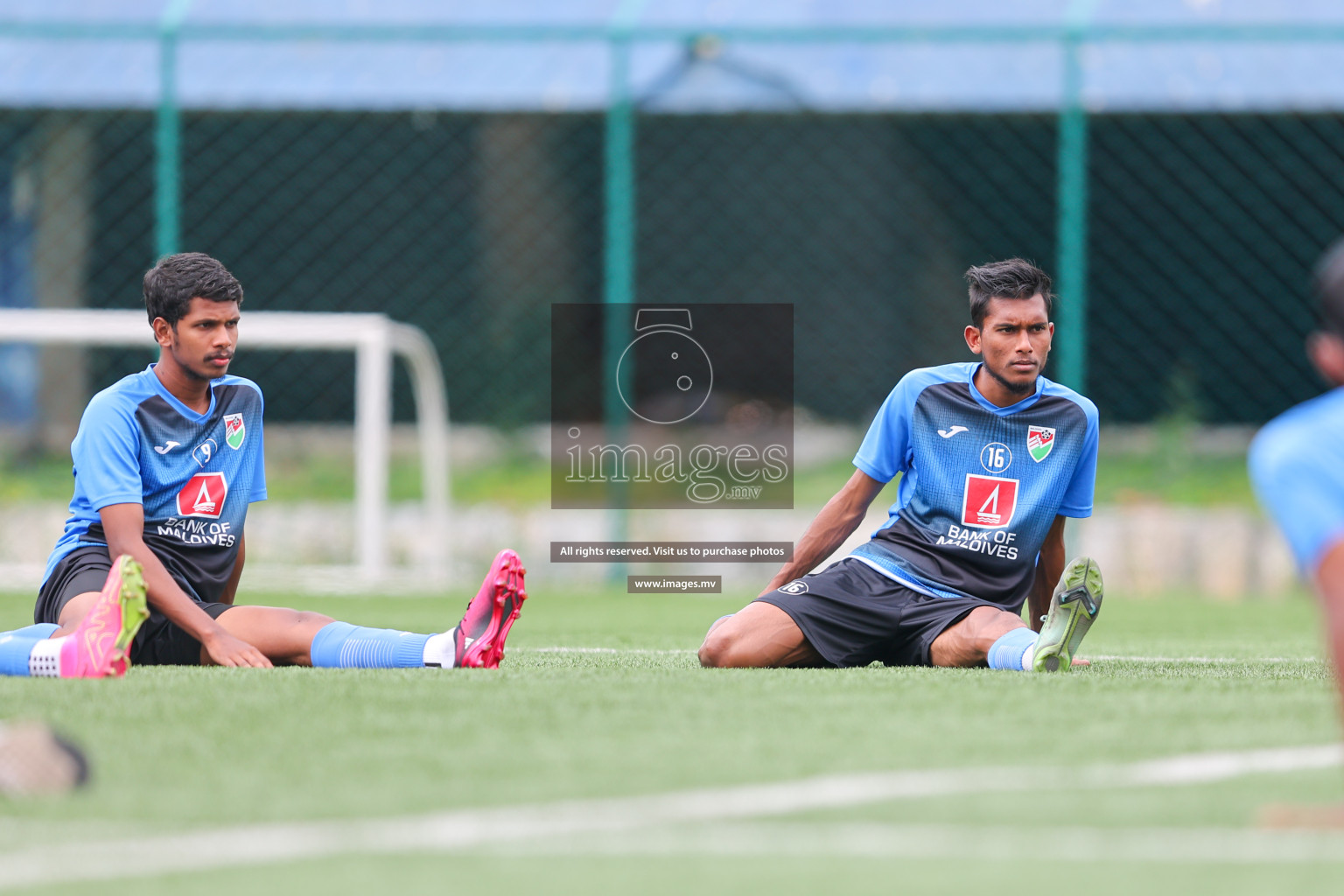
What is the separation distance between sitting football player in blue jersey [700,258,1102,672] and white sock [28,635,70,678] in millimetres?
1687

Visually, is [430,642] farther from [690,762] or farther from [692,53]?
[692,53]

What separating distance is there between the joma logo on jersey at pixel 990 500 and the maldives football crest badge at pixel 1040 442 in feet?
0.32

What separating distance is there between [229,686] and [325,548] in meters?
5.04

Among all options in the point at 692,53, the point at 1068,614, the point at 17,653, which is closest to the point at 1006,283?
the point at 1068,614

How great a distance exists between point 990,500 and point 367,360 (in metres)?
4.43

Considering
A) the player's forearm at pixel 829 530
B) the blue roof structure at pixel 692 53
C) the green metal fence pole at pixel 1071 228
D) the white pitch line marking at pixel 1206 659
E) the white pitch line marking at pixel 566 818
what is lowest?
the white pitch line marking at pixel 1206 659

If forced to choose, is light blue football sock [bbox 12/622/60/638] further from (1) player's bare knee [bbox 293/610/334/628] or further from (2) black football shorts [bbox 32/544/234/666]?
(1) player's bare knee [bbox 293/610/334/628]

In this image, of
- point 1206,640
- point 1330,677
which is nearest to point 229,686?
point 1330,677

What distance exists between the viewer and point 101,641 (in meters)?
4.36

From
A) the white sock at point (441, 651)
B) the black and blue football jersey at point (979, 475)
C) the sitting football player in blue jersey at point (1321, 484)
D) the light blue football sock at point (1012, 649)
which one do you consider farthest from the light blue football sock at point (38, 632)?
the sitting football player in blue jersey at point (1321, 484)

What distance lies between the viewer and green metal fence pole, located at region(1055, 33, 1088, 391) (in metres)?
8.66

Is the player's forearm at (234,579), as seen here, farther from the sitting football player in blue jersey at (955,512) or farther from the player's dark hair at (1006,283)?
the player's dark hair at (1006,283)

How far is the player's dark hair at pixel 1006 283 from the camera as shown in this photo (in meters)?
4.96

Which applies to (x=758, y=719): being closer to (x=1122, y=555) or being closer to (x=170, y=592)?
(x=170, y=592)
